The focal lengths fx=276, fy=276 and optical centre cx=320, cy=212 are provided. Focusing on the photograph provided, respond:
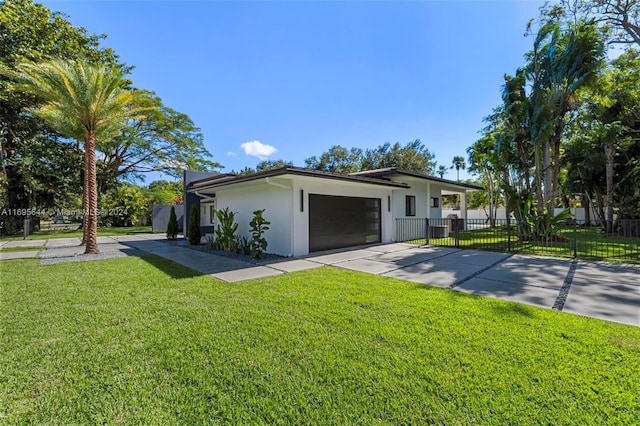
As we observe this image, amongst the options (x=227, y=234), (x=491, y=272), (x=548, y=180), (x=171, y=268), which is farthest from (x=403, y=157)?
(x=171, y=268)

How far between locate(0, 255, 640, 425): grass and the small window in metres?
10.4

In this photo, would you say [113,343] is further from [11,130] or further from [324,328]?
[11,130]

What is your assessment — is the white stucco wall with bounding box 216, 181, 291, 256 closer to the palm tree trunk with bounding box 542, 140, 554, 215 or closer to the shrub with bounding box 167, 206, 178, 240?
the shrub with bounding box 167, 206, 178, 240

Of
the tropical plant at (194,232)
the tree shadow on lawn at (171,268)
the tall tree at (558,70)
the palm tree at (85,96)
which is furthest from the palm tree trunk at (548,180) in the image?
the palm tree at (85,96)

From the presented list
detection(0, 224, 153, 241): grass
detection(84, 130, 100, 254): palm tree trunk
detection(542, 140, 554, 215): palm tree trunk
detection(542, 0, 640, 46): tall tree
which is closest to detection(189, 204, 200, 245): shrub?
detection(84, 130, 100, 254): palm tree trunk

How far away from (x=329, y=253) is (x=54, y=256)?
31.9 feet

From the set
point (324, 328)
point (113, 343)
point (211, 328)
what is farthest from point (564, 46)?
point (113, 343)

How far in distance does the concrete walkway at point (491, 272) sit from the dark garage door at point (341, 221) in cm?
82

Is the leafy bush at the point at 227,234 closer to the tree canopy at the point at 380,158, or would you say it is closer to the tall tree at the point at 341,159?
the tree canopy at the point at 380,158

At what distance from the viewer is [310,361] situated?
2.85 m

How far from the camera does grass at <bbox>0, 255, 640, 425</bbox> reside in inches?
85.1

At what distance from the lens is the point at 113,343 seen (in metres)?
3.25

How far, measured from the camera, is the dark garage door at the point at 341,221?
10.2 meters

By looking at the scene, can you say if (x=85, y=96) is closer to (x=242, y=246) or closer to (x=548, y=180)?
(x=242, y=246)
